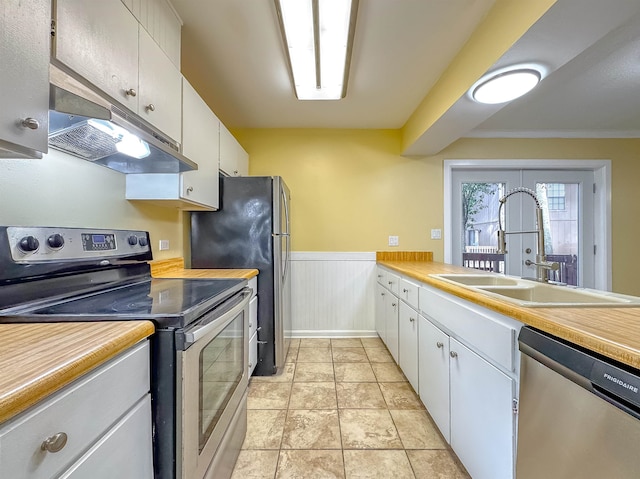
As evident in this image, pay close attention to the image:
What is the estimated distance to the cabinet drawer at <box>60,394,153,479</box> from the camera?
0.57 m

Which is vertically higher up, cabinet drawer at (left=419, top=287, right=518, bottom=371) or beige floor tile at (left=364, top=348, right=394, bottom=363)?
cabinet drawer at (left=419, top=287, right=518, bottom=371)

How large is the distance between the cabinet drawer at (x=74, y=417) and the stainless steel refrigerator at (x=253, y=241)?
1487 millimetres

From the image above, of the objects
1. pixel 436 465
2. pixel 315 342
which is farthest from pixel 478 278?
pixel 315 342

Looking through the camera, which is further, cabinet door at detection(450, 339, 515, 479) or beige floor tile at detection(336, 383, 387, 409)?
beige floor tile at detection(336, 383, 387, 409)

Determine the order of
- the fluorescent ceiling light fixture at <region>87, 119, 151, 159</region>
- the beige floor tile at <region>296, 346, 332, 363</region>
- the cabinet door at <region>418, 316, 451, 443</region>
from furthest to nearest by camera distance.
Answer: the beige floor tile at <region>296, 346, 332, 363</region>
the cabinet door at <region>418, 316, 451, 443</region>
the fluorescent ceiling light fixture at <region>87, 119, 151, 159</region>

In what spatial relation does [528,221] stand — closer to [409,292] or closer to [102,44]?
[409,292]

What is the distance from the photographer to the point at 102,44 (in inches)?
39.8

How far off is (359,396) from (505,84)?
2150 millimetres

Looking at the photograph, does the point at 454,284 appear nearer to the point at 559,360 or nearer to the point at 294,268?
the point at 559,360

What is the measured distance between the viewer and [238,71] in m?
2.14

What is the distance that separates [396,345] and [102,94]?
235 centimetres

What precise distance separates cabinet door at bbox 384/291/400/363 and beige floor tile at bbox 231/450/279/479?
1.25 meters

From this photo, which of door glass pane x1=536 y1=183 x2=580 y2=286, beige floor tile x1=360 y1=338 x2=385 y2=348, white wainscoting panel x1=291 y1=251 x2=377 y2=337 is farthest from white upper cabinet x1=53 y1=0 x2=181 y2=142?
door glass pane x1=536 y1=183 x2=580 y2=286

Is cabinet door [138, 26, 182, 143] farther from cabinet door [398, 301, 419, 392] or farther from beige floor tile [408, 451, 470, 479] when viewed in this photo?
beige floor tile [408, 451, 470, 479]
